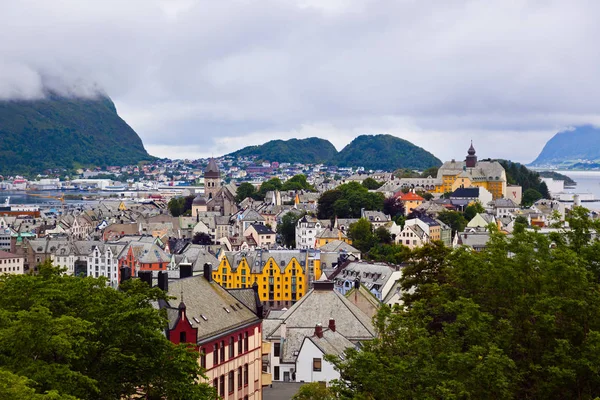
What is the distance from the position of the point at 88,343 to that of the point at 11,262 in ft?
353

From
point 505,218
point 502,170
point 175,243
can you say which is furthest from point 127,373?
point 502,170

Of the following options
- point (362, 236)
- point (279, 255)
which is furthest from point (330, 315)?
point (362, 236)

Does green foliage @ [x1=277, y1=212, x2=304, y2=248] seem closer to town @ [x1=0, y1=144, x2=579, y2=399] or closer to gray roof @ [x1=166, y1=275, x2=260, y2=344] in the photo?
town @ [x1=0, y1=144, x2=579, y2=399]

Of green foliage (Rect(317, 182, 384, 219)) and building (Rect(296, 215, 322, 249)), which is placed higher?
green foliage (Rect(317, 182, 384, 219))

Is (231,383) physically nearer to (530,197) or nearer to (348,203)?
(348,203)

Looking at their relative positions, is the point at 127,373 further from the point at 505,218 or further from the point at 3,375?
the point at 505,218

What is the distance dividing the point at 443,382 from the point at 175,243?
121m

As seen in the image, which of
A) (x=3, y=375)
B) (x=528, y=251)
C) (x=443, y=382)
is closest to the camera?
(x=3, y=375)

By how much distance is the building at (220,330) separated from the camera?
38.6m

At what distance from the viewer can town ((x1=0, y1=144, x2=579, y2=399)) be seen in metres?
43.6

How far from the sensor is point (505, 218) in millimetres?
155375

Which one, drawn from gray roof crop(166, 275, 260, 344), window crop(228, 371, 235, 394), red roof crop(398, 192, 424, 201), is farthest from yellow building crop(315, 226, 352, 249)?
window crop(228, 371, 235, 394)

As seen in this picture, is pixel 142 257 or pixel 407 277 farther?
pixel 142 257

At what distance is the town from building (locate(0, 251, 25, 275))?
0.19 metres
